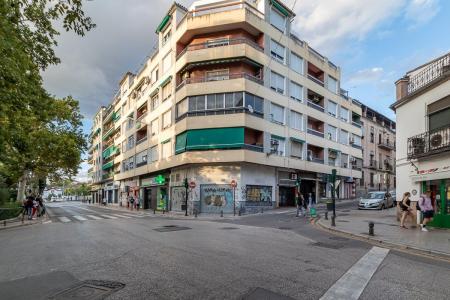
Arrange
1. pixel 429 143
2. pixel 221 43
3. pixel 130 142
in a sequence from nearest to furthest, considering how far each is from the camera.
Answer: pixel 429 143
pixel 221 43
pixel 130 142

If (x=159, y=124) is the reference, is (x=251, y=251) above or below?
below

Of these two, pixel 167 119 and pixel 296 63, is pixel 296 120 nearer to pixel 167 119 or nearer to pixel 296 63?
pixel 296 63

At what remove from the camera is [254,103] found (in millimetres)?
28562

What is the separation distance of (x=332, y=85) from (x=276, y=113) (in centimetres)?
1317

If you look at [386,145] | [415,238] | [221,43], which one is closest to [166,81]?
[221,43]

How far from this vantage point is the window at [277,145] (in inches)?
1195

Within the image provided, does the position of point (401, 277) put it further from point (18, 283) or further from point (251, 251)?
point (18, 283)

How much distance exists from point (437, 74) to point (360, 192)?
119 feet

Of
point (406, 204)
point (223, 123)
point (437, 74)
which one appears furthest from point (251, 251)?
point (223, 123)

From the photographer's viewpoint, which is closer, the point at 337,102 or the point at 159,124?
the point at 159,124

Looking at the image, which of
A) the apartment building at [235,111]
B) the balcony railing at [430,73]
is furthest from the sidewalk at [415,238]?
the apartment building at [235,111]

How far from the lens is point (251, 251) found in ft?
29.2

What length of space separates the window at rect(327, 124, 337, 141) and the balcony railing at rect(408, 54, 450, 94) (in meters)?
22.3

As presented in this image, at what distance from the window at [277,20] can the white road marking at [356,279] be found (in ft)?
89.9
